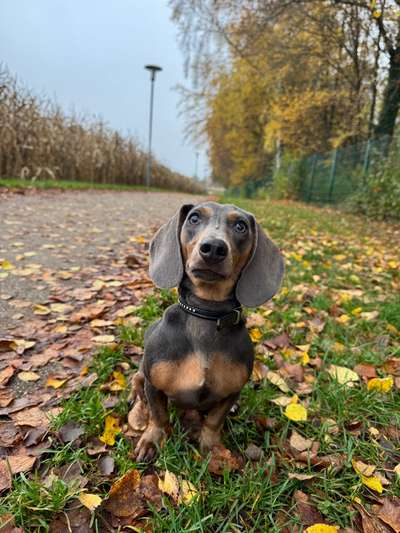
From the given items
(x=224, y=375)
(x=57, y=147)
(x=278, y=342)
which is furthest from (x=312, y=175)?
(x=224, y=375)

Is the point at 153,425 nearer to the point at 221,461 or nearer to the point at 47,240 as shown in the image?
the point at 221,461

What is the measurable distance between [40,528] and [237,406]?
43.6 inches

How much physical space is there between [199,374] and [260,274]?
553mm

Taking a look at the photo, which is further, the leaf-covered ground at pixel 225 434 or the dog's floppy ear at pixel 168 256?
the dog's floppy ear at pixel 168 256

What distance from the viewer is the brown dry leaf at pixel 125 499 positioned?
1.42 metres

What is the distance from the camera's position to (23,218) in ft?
22.1

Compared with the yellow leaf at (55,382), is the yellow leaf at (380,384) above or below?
above

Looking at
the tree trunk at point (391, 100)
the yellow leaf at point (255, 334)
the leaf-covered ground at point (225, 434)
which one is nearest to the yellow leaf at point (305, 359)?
the leaf-covered ground at point (225, 434)

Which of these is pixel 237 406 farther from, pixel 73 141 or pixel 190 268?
pixel 73 141

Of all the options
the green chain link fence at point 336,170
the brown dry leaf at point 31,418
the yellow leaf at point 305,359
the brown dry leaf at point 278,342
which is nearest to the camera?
the brown dry leaf at point 31,418

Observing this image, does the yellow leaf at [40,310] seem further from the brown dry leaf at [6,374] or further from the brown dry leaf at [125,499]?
the brown dry leaf at [125,499]

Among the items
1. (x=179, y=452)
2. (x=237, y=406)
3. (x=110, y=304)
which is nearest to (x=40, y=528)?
(x=179, y=452)

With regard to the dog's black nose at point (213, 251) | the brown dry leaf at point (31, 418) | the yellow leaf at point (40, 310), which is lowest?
the brown dry leaf at point (31, 418)

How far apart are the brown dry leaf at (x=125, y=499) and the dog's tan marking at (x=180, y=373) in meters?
0.42
